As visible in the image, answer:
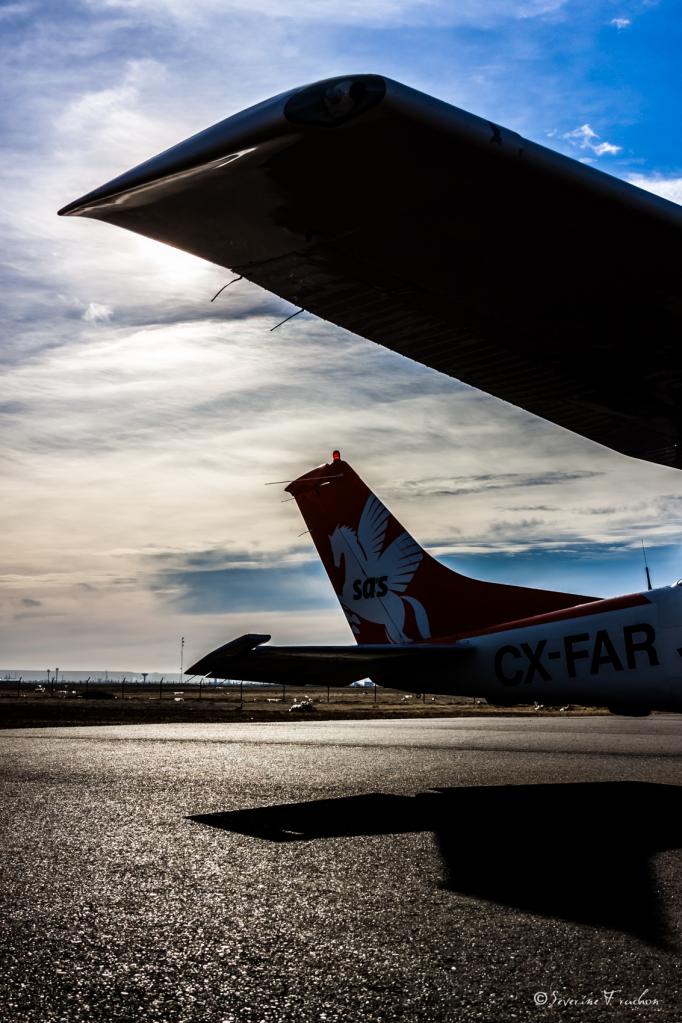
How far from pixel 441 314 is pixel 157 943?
4856 millimetres

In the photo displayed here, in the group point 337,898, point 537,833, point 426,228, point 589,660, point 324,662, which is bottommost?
point 537,833

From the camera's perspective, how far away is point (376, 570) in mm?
12133

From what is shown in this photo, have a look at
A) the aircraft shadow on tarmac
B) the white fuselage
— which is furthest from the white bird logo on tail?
the aircraft shadow on tarmac

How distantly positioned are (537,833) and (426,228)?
3.84m

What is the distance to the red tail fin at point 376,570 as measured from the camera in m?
11.5

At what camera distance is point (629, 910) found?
361 centimetres

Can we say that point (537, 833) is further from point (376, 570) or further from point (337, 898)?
point (376, 570)

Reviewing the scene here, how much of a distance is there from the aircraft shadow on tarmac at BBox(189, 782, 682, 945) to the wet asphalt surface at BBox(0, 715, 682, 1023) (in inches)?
0.9

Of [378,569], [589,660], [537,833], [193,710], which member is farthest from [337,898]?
[193,710]

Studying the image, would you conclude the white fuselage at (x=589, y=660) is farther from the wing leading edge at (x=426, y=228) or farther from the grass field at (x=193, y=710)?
the grass field at (x=193, y=710)

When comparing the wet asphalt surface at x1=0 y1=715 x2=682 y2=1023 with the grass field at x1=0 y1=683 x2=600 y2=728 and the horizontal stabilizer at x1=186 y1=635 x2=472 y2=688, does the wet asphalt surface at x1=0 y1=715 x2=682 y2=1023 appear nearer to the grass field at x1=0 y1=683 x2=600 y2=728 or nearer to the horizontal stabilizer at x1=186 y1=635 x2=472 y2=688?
the horizontal stabilizer at x1=186 y1=635 x2=472 y2=688

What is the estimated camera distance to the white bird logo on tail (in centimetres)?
1192

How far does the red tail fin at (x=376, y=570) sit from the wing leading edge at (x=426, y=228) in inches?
169

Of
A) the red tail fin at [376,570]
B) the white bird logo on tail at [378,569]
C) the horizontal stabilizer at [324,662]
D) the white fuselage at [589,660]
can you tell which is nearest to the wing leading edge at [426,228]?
the white fuselage at [589,660]
